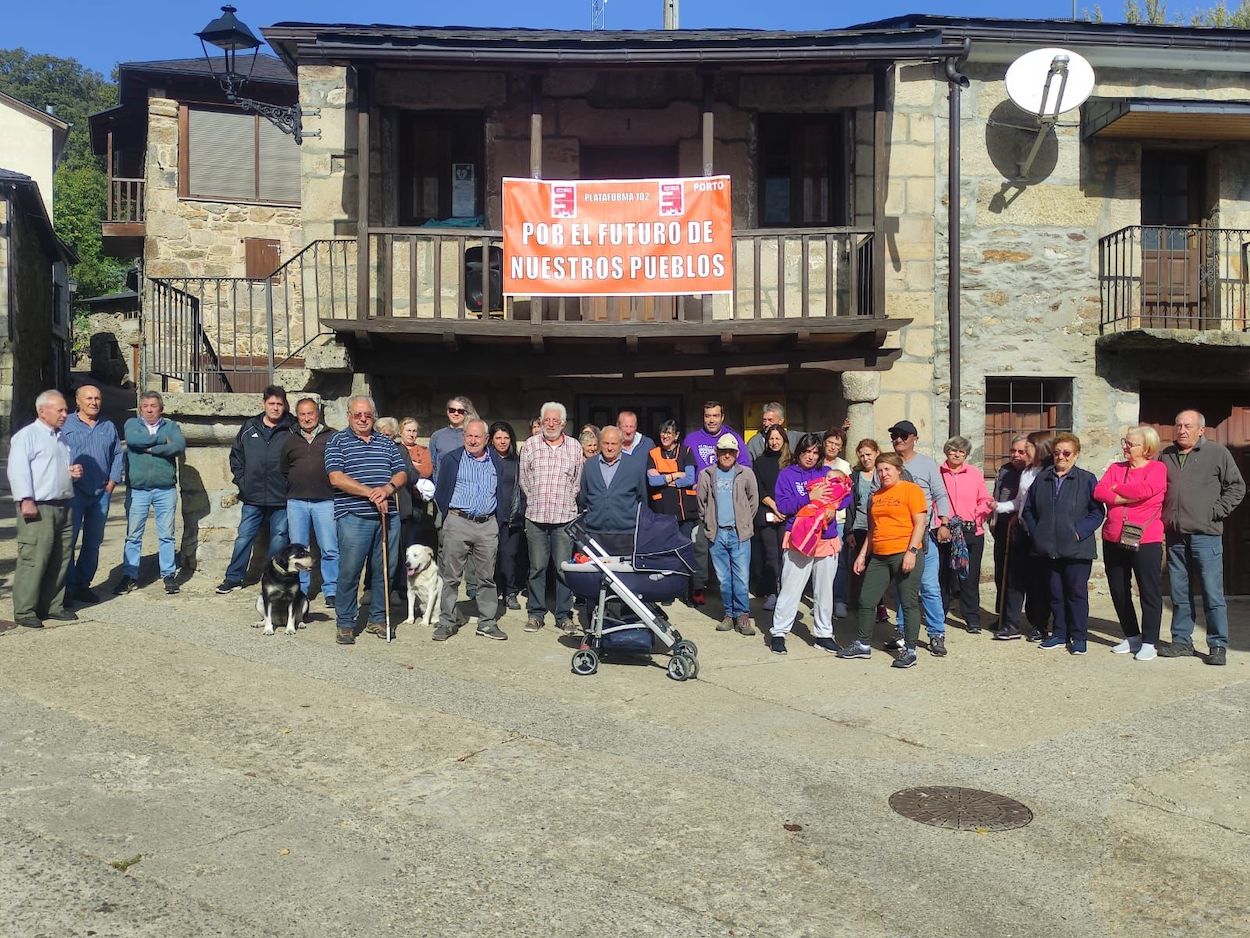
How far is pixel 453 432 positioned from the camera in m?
9.52

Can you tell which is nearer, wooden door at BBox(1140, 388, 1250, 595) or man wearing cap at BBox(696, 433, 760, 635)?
man wearing cap at BBox(696, 433, 760, 635)

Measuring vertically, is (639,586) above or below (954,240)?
below

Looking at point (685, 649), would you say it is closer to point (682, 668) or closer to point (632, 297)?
point (682, 668)

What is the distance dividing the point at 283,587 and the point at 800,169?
282 inches

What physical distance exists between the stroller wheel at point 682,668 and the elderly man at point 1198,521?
3727 millimetres

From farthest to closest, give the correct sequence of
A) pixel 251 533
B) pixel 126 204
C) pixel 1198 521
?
pixel 126 204, pixel 251 533, pixel 1198 521

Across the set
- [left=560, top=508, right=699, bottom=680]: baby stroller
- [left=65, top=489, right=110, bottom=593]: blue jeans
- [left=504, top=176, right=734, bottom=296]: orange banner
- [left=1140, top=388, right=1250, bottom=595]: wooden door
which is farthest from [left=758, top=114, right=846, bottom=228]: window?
[left=65, top=489, right=110, bottom=593]: blue jeans

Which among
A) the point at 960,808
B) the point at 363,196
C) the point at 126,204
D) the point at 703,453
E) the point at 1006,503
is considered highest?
the point at 126,204

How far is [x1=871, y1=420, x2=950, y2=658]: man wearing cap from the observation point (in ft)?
27.3

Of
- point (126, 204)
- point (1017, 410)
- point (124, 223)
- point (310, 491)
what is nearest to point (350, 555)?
point (310, 491)

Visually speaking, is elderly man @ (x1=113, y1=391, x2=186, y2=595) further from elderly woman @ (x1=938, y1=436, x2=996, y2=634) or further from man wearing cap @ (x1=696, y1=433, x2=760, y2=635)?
elderly woman @ (x1=938, y1=436, x2=996, y2=634)

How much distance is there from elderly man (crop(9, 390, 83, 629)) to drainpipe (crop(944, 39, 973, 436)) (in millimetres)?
8182

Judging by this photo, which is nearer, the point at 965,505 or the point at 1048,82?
the point at 965,505

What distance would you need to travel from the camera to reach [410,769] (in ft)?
17.5
